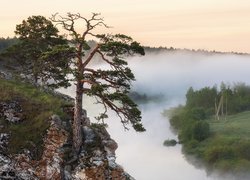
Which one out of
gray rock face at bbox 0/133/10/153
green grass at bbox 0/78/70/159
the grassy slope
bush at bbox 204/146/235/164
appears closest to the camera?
gray rock face at bbox 0/133/10/153

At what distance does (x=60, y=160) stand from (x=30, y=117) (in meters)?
4.05

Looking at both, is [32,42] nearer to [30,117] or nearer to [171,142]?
[30,117]

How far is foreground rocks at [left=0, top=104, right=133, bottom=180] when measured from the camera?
27.0 meters

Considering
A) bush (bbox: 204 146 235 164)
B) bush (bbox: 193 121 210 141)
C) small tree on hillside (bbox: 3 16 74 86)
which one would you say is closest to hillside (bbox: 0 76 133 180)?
small tree on hillside (bbox: 3 16 74 86)

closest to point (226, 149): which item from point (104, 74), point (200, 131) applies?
point (200, 131)

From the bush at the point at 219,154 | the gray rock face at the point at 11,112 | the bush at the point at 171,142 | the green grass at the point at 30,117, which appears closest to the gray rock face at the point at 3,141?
the green grass at the point at 30,117

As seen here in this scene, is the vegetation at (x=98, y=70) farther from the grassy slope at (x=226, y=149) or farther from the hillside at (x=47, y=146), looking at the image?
the grassy slope at (x=226, y=149)

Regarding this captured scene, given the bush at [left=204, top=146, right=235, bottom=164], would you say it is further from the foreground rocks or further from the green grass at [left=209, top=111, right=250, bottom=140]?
the foreground rocks

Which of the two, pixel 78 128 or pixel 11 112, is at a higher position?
pixel 11 112

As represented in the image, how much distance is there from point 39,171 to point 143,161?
111007 millimetres

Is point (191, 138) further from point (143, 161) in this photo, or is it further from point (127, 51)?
point (127, 51)

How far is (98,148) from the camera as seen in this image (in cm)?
2869

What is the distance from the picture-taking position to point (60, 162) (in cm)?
2736

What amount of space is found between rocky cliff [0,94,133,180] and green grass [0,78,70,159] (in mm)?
255
